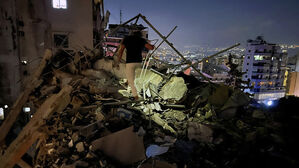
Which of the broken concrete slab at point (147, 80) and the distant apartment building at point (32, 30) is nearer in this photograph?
the broken concrete slab at point (147, 80)

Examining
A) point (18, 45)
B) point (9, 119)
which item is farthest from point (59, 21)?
point (9, 119)

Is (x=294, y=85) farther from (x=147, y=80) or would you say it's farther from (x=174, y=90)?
(x=147, y=80)

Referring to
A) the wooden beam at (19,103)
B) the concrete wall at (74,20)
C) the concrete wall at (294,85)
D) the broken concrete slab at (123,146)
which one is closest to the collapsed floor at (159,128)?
the broken concrete slab at (123,146)

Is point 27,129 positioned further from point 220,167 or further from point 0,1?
point 0,1

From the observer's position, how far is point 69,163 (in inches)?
110

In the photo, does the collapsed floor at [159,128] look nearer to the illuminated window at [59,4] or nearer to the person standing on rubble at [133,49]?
the person standing on rubble at [133,49]

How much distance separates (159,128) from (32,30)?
13.4m

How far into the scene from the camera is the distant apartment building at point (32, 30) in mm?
11422

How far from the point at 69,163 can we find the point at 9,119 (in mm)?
2948

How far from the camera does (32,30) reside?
12039 millimetres

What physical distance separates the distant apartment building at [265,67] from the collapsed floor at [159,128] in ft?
131

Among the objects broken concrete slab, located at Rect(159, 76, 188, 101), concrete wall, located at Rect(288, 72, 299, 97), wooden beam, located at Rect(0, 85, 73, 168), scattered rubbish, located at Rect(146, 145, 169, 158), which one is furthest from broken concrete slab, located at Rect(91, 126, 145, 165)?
concrete wall, located at Rect(288, 72, 299, 97)

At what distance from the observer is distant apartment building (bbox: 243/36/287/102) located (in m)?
38.1

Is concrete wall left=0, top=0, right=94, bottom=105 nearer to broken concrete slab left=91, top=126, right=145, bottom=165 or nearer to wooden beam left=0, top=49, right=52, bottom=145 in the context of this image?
wooden beam left=0, top=49, right=52, bottom=145
